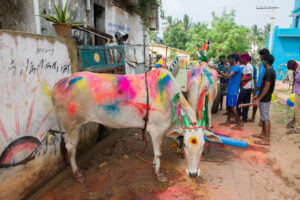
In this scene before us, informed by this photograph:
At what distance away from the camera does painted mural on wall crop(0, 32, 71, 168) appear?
235cm

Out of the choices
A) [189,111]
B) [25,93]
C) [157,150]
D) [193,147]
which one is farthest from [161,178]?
[25,93]

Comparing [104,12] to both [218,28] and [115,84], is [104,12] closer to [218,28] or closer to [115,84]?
[115,84]

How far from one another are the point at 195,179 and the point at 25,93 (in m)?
2.87

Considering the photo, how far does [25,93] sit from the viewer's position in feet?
8.64

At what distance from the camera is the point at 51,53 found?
10.0 ft

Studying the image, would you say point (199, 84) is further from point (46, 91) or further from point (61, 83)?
point (46, 91)

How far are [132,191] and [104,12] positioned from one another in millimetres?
6192

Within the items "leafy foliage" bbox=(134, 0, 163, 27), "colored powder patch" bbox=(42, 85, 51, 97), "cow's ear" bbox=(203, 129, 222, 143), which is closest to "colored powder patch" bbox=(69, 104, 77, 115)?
"colored powder patch" bbox=(42, 85, 51, 97)

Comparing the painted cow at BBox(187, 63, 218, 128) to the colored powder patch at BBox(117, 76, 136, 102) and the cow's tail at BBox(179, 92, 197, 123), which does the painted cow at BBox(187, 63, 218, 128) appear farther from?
the colored powder patch at BBox(117, 76, 136, 102)

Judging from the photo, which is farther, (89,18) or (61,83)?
(89,18)

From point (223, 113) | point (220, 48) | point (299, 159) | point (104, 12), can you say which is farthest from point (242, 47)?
point (299, 159)

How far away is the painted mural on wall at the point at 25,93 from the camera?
2.35 metres

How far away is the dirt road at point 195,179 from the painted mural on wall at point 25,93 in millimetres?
886

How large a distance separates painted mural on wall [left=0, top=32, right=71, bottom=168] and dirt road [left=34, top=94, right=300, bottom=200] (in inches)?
34.9
